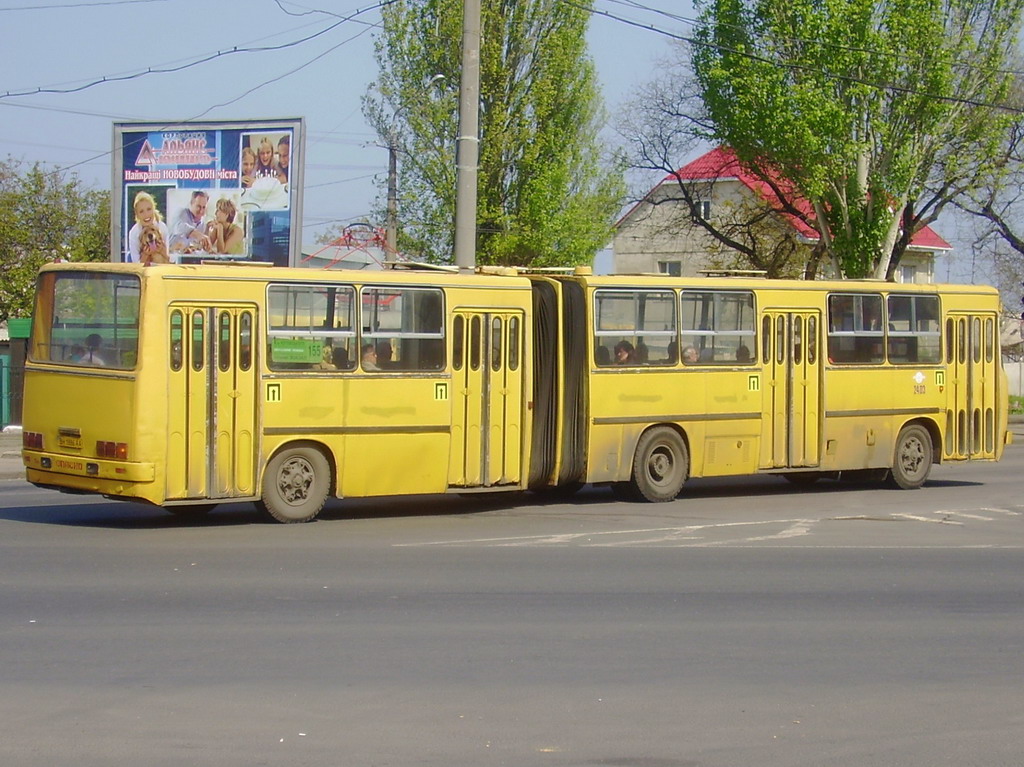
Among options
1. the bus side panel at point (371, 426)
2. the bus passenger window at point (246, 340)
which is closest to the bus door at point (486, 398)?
the bus side panel at point (371, 426)

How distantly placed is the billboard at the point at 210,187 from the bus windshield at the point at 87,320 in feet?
46.7

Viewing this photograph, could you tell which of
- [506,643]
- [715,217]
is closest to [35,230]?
[715,217]

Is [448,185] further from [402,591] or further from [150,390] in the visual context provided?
[402,591]

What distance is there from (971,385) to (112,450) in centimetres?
1252

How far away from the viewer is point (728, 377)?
59.9 feet

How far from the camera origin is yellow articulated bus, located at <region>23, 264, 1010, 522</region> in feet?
46.8

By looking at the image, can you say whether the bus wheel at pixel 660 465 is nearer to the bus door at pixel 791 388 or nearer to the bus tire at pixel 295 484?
the bus door at pixel 791 388

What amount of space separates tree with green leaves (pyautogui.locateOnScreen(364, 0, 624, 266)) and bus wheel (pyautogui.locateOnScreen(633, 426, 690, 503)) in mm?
17831

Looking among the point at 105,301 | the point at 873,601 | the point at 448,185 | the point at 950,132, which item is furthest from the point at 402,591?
the point at 950,132

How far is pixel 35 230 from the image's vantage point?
39062 mm

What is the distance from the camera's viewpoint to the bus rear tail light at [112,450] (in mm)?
13914

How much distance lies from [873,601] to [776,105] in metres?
24.7

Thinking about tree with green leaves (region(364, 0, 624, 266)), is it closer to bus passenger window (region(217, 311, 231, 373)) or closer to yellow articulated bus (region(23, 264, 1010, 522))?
yellow articulated bus (region(23, 264, 1010, 522))

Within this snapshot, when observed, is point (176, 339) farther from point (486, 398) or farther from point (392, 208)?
point (392, 208)
